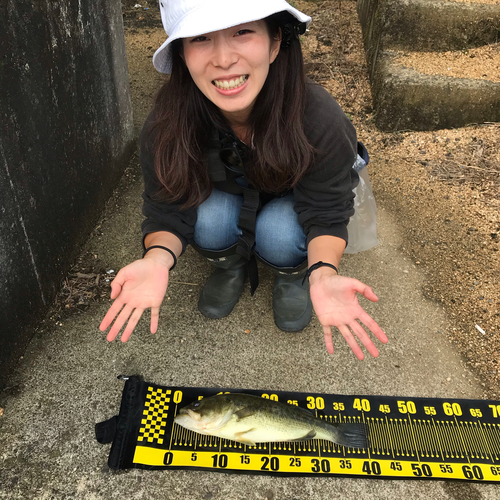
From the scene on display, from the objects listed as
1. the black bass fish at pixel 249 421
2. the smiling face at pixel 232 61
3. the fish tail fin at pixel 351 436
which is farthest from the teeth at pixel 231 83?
the fish tail fin at pixel 351 436

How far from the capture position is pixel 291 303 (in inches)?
90.9

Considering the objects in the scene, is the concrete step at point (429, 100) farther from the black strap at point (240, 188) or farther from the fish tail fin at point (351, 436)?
the fish tail fin at point (351, 436)

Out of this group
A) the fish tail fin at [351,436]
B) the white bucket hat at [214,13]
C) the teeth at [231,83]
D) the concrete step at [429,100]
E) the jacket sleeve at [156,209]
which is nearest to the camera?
the white bucket hat at [214,13]

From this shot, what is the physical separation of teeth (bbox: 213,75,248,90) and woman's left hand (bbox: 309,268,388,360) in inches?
32.1

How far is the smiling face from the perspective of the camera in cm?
151

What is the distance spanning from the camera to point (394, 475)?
1.77m

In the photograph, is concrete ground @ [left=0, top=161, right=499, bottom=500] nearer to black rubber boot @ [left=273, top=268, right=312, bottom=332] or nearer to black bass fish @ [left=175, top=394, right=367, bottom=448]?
black rubber boot @ [left=273, top=268, right=312, bottom=332]

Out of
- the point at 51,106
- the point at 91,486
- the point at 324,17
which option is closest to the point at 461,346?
the point at 91,486

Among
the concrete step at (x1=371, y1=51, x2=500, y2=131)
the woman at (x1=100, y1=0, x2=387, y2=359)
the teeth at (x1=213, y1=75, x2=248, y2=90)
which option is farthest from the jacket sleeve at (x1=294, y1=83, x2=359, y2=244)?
the concrete step at (x1=371, y1=51, x2=500, y2=131)

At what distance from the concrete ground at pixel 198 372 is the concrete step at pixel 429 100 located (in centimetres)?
140

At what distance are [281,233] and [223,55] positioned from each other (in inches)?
34.7

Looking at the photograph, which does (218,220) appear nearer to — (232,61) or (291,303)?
(291,303)

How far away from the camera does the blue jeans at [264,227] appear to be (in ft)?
6.88

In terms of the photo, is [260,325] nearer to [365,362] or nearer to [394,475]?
[365,362]
